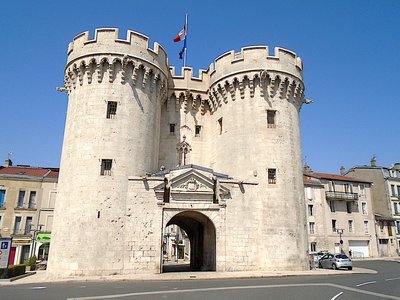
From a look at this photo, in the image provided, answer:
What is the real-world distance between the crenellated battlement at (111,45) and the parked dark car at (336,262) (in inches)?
856

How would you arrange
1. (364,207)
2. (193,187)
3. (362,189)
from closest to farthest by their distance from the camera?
(193,187)
(364,207)
(362,189)

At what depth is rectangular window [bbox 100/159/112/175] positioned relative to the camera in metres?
20.1

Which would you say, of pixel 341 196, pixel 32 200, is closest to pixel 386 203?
pixel 341 196

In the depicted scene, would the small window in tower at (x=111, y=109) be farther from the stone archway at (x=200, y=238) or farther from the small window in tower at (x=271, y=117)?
the small window in tower at (x=271, y=117)

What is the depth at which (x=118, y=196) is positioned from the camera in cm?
1961

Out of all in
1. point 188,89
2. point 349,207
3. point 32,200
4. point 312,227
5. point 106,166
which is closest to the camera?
point 106,166

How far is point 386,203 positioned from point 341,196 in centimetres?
1156

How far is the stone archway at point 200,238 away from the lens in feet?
69.6

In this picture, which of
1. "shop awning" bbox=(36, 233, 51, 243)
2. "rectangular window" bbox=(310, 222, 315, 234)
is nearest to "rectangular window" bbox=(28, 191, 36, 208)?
"shop awning" bbox=(36, 233, 51, 243)

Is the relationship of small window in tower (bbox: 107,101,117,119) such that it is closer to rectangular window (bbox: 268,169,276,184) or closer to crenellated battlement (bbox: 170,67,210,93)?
crenellated battlement (bbox: 170,67,210,93)

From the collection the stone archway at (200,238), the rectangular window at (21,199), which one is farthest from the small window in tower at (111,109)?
the rectangular window at (21,199)

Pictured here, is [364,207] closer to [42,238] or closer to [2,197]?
[42,238]

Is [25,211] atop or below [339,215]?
below

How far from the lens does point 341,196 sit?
46.3 m
